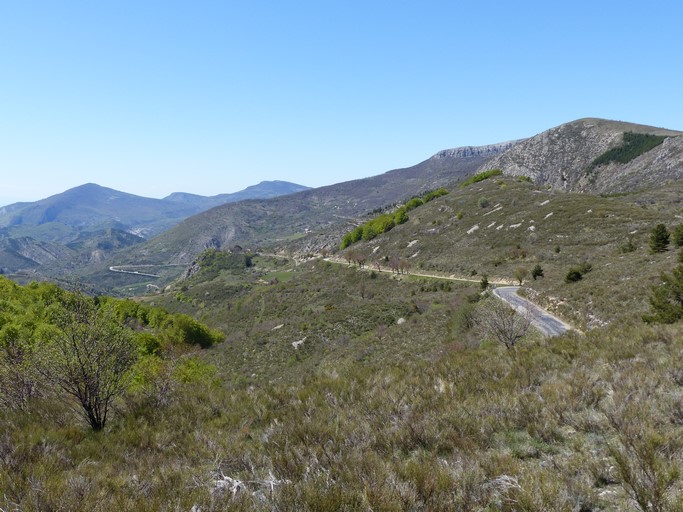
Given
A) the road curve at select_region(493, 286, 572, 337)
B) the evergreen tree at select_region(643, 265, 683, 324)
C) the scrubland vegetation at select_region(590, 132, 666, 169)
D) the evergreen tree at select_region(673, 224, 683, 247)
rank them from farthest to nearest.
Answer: the scrubland vegetation at select_region(590, 132, 666, 169), the evergreen tree at select_region(673, 224, 683, 247), the road curve at select_region(493, 286, 572, 337), the evergreen tree at select_region(643, 265, 683, 324)

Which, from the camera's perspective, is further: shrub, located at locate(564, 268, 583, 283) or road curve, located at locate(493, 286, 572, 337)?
shrub, located at locate(564, 268, 583, 283)

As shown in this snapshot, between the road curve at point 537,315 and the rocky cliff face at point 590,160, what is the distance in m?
108

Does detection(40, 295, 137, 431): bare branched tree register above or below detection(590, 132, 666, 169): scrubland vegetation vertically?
below

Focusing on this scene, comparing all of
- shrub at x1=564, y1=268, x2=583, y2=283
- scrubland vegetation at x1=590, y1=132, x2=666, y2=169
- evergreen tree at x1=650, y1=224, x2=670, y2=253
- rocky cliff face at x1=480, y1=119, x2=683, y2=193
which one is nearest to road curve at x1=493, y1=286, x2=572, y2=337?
shrub at x1=564, y1=268, x2=583, y2=283

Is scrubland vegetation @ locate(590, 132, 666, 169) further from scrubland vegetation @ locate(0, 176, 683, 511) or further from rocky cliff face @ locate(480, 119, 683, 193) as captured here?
scrubland vegetation @ locate(0, 176, 683, 511)

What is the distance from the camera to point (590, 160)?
162125mm

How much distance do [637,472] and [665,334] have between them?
7303 millimetres

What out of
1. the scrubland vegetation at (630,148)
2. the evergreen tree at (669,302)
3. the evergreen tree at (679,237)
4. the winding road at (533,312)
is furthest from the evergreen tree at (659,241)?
the scrubland vegetation at (630,148)

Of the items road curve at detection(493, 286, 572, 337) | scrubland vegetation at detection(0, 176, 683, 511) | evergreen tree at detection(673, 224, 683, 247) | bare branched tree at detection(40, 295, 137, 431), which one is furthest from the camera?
evergreen tree at detection(673, 224, 683, 247)

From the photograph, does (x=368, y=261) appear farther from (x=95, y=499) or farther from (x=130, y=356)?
(x=95, y=499)

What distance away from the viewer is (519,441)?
558 cm

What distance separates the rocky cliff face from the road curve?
107513 mm

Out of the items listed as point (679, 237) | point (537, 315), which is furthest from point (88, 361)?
point (679, 237)

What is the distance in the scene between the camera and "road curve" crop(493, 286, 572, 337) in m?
21.9
